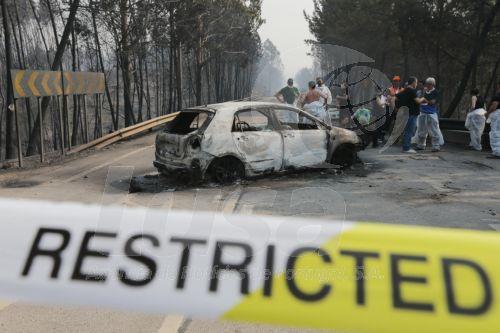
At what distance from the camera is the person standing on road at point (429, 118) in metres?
12.3

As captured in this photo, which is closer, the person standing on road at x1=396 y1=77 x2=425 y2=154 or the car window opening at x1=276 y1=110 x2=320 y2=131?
the car window opening at x1=276 y1=110 x2=320 y2=131

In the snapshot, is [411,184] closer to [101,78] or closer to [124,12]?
[101,78]

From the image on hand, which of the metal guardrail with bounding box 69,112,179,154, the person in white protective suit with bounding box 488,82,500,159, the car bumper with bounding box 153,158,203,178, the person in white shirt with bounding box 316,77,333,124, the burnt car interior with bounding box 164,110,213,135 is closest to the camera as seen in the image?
the car bumper with bounding box 153,158,203,178

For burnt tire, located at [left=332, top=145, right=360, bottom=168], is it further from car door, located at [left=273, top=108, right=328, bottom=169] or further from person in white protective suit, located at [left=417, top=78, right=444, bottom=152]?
person in white protective suit, located at [left=417, top=78, right=444, bottom=152]

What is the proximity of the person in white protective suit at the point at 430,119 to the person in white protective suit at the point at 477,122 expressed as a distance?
3.12ft

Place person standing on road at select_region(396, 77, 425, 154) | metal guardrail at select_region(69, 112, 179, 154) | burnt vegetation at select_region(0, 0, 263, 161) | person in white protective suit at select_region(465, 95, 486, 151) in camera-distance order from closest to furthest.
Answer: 1. person standing on road at select_region(396, 77, 425, 154)
2. person in white protective suit at select_region(465, 95, 486, 151)
3. metal guardrail at select_region(69, 112, 179, 154)
4. burnt vegetation at select_region(0, 0, 263, 161)

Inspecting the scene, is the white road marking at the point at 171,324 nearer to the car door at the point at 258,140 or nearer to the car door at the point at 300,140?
the car door at the point at 258,140

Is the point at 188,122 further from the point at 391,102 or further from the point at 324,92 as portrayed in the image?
the point at 391,102

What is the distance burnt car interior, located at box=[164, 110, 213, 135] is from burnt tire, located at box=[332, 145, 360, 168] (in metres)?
3.05

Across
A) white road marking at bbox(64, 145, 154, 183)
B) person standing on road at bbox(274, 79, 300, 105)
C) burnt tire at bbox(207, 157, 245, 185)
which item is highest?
person standing on road at bbox(274, 79, 300, 105)

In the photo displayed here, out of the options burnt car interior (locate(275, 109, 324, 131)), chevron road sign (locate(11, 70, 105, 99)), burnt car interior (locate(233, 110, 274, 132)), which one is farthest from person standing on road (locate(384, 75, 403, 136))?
chevron road sign (locate(11, 70, 105, 99))

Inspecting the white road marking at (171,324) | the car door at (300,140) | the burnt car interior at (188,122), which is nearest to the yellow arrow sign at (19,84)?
the burnt car interior at (188,122)

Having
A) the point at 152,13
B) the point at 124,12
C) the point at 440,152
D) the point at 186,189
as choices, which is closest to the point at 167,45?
the point at 152,13

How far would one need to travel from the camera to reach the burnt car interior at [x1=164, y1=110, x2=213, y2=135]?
7.99 m
